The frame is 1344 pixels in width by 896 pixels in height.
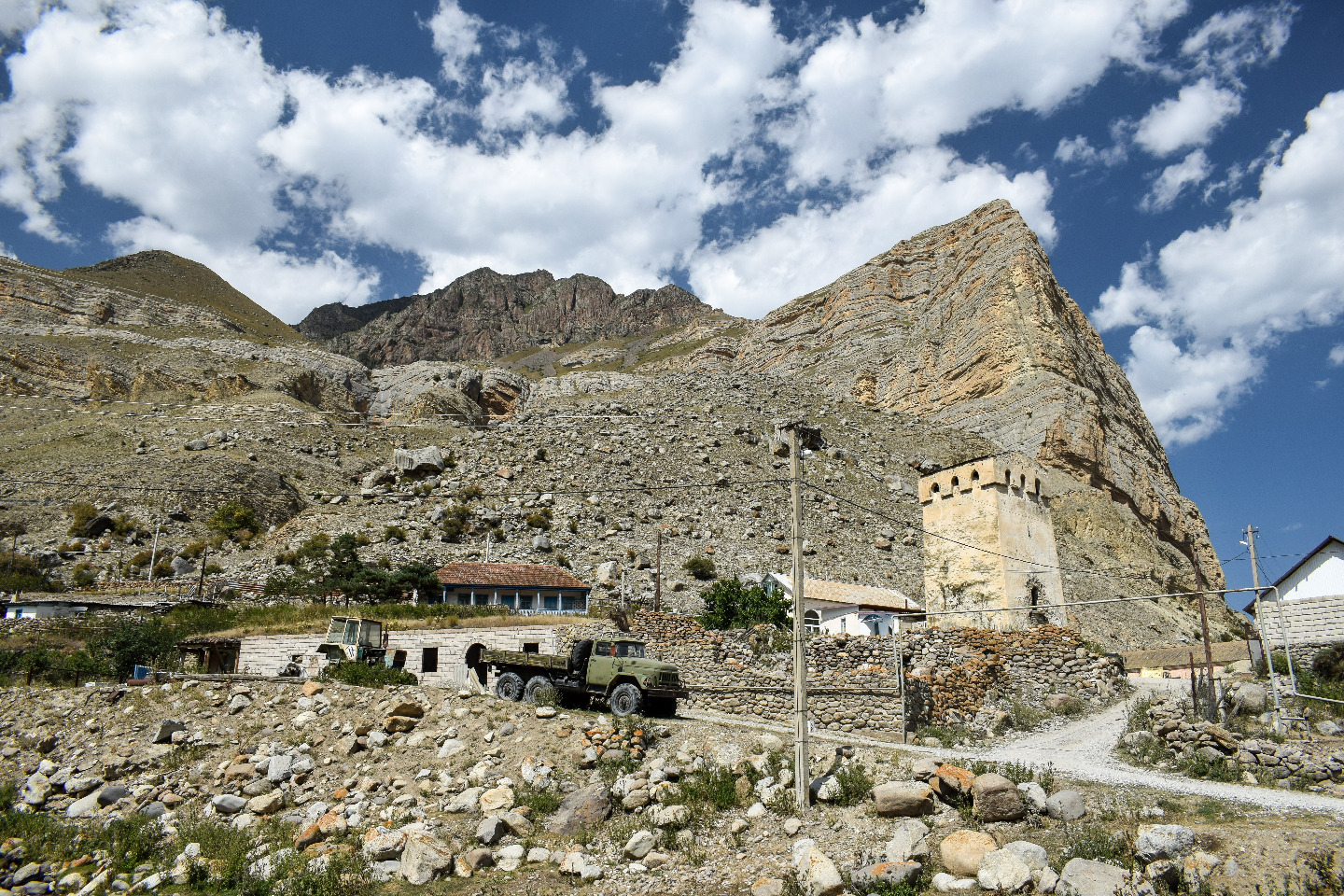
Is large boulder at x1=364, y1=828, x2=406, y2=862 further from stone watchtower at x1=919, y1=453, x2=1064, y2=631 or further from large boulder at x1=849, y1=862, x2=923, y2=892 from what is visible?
stone watchtower at x1=919, y1=453, x2=1064, y2=631

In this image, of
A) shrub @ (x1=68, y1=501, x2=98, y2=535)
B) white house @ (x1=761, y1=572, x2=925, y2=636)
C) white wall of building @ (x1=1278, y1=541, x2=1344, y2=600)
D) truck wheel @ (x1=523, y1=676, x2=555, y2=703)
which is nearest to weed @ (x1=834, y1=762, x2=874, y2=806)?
truck wheel @ (x1=523, y1=676, x2=555, y2=703)

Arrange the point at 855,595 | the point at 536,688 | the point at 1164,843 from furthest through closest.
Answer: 1. the point at 855,595
2. the point at 536,688
3. the point at 1164,843

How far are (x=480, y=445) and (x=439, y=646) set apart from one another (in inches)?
1171

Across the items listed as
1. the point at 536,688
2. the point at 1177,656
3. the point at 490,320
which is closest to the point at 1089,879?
the point at 536,688

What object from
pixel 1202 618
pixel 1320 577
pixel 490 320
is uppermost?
pixel 490 320

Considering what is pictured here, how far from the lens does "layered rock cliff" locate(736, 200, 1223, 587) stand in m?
61.2

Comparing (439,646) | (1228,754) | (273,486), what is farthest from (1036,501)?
(273,486)

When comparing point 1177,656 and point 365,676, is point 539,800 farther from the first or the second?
point 1177,656

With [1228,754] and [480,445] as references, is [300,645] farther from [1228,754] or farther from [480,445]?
[480,445]

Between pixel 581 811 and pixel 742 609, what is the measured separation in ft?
49.3

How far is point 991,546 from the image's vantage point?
22469mm

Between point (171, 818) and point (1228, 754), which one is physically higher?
point (1228, 754)

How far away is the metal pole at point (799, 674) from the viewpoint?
11.7 m

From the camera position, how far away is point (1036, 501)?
79.5 feet
